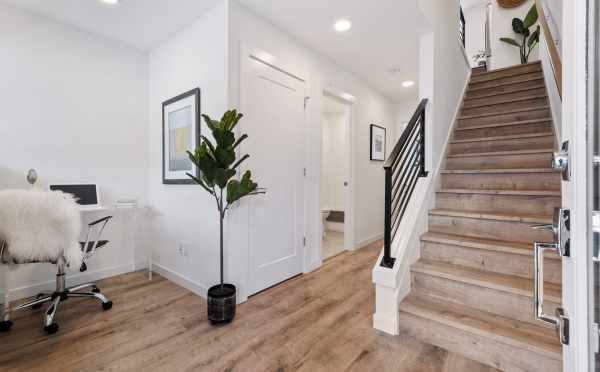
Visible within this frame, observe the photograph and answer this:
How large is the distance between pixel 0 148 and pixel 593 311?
11.9ft

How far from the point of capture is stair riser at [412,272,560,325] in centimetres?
163

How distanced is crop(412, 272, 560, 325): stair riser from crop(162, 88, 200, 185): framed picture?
215 centimetres

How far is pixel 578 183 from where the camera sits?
0.56m

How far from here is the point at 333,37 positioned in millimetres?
2846

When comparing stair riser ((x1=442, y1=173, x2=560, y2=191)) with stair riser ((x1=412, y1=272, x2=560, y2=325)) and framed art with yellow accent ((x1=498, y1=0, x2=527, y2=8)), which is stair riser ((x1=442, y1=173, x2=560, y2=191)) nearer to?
stair riser ((x1=412, y1=272, x2=560, y2=325))

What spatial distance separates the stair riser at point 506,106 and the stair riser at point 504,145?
2.01 feet

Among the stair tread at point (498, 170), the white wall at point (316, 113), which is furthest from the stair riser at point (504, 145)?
the white wall at point (316, 113)

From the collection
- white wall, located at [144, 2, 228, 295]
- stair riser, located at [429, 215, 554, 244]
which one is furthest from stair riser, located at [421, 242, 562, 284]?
white wall, located at [144, 2, 228, 295]

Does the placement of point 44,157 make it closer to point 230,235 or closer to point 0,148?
point 0,148

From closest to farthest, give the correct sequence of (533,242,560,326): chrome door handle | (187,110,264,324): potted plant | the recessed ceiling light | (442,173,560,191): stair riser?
1. (533,242,560,326): chrome door handle
2. (187,110,264,324): potted plant
3. (442,173,560,191): stair riser
4. the recessed ceiling light

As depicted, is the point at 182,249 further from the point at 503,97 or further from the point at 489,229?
the point at 503,97

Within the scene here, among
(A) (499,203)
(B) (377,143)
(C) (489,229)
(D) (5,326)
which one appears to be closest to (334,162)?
(B) (377,143)

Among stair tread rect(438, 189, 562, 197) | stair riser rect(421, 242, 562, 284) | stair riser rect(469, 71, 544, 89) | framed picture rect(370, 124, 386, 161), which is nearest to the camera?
stair riser rect(421, 242, 562, 284)

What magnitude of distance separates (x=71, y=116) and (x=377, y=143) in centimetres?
397
